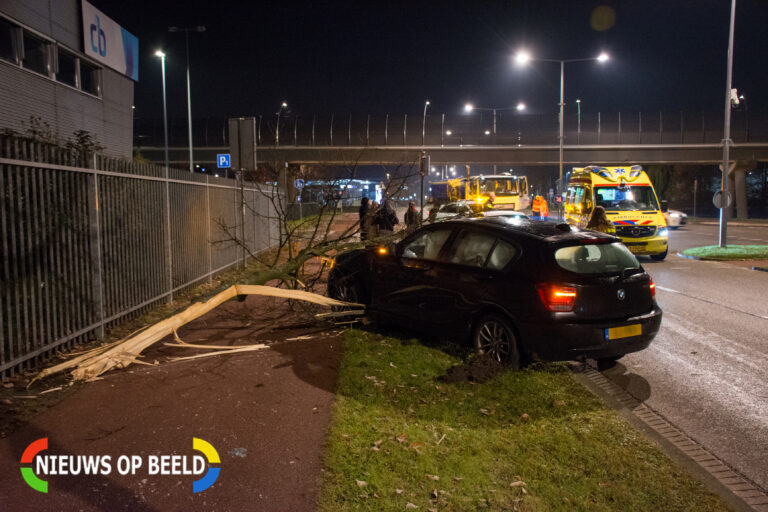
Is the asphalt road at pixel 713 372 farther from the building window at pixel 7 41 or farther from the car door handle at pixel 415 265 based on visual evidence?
the building window at pixel 7 41

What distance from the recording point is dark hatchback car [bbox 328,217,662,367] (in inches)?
221

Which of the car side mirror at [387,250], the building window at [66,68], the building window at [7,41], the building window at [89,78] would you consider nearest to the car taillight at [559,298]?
the car side mirror at [387,250]

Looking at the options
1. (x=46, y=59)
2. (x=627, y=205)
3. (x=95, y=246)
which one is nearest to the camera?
(x=95, y=246)

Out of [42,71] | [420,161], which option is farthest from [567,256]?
[42,71]

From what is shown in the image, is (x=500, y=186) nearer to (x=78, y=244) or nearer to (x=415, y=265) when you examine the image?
(x=415, y=265)

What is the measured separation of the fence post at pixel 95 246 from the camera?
22.6 ft

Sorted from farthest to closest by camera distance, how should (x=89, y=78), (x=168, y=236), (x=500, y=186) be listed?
(x=500, y=186)
(x=89, y=78)
(x=168, y=236)

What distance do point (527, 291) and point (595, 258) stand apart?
0.90 metres

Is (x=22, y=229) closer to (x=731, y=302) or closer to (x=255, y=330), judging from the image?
(x=255, y=330)

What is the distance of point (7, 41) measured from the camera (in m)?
14.9

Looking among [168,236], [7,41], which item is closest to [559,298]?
[168,236]

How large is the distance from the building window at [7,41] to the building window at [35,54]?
44cm

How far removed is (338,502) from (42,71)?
17314 millimetres

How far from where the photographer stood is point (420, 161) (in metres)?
16.1
